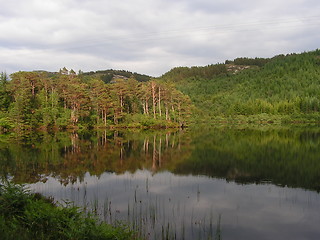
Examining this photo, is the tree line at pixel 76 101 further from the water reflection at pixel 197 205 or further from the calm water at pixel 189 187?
the water reflection at pixel 197 205

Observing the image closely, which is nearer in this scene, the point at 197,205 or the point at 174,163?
the point at 197,205

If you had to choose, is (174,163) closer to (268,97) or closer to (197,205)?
(197,205)

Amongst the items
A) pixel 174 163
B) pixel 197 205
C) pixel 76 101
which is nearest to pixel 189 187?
pixel 197 205

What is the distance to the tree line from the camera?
5897 cm

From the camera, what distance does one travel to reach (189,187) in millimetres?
16125

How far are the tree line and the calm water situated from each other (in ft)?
109

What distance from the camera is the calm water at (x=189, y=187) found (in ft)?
35.1

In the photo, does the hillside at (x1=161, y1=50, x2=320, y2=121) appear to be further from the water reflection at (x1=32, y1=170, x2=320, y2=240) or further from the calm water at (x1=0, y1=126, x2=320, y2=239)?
the water reflection at (x1=32, y1=170, x2=320, y2=240)

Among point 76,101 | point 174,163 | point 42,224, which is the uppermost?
point 76,101

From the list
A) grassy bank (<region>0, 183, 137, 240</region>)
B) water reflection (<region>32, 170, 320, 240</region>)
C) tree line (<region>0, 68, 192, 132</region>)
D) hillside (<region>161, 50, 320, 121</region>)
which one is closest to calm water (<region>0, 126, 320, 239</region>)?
water reflection (<region>32, 170, 320, 240</region>)

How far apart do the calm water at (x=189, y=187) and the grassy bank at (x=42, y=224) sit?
2.07 metres

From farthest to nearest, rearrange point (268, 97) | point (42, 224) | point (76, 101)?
point (268, 97), point (76, 101), point (42, 224)

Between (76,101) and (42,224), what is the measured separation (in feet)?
188

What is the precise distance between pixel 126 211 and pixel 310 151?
A: 22.7m
